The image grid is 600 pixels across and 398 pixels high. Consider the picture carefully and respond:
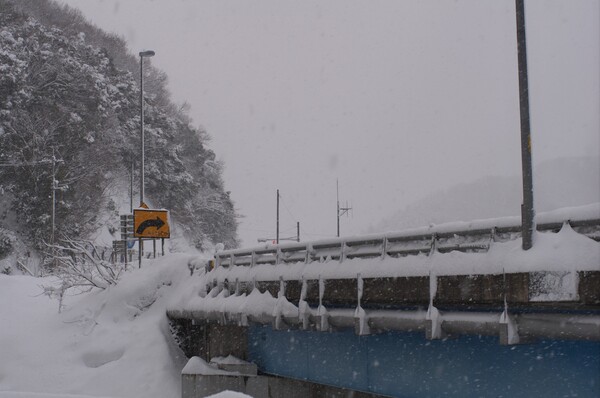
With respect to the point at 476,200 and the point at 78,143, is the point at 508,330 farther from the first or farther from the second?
the point at 476,200

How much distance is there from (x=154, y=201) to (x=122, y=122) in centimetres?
802

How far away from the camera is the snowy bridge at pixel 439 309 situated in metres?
8.94

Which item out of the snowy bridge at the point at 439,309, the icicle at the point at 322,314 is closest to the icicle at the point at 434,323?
the snowy bridge at the point at 439,309

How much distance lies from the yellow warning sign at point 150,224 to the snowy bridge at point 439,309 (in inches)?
331

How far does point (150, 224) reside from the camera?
984 inches

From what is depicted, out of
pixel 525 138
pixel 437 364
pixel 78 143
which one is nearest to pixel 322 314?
pixel 437 364

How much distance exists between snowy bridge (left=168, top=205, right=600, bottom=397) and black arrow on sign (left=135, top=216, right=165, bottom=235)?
27.8ft

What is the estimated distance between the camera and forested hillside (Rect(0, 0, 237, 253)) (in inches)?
2009

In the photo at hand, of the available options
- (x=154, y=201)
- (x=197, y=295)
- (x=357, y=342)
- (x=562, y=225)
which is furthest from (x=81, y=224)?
(x=562, y=225)

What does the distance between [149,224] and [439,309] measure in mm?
15927

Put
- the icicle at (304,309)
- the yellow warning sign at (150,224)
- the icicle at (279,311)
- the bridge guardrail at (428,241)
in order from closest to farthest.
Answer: the bridge guardrail at (428,241) → the icicle at (304,309) → the icicle at (279,311) → the yellow warning sign at (150,224)

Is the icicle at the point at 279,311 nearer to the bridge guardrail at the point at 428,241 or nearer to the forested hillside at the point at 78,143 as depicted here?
the bridge guardrail at the point at 428,241

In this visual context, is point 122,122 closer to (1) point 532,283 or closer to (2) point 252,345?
(2) point 252,345

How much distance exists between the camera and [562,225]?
934 cm
